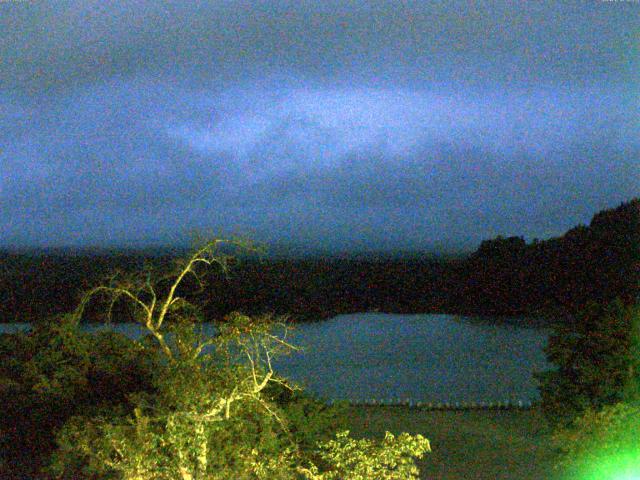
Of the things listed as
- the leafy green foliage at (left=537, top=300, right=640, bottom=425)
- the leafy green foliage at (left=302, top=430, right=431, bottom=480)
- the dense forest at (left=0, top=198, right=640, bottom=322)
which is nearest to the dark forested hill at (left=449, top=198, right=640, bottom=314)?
the dense forest at (left=0, top=198, right=640, bottom=322)

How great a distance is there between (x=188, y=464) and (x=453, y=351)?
14.4 m

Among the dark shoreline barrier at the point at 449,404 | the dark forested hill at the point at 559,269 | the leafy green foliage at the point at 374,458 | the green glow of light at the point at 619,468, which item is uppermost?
the dark forested hill at the point at 559,269

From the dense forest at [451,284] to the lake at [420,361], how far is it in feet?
7.12

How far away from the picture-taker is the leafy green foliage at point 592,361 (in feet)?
31.8

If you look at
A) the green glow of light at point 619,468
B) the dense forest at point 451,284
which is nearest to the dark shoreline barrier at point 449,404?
the green glow of light at point 619,468

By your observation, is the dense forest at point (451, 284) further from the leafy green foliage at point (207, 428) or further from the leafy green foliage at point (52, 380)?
the leafy green foliage at point (207, 428)

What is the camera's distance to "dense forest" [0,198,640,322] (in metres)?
24.4

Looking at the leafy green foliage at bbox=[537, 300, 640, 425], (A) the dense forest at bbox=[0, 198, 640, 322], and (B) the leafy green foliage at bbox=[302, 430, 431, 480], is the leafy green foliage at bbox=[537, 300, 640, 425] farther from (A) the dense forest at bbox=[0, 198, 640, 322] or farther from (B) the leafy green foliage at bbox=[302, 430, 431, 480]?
(A) the dense forest at bbox=[0, 198, 640, 322]

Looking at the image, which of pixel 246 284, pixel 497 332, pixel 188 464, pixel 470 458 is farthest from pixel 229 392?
pixel 246 284

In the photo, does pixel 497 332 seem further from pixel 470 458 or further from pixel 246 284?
pixel 470 458

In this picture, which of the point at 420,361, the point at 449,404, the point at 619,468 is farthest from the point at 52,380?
the point at 420,361

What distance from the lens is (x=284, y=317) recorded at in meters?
7.21

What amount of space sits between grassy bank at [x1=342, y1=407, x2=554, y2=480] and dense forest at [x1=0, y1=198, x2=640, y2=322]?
9.40 meters

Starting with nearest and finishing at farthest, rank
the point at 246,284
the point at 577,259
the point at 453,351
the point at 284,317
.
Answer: the point at 284,317
the point at 453,351
the point at 577,259
the point at 246,284
